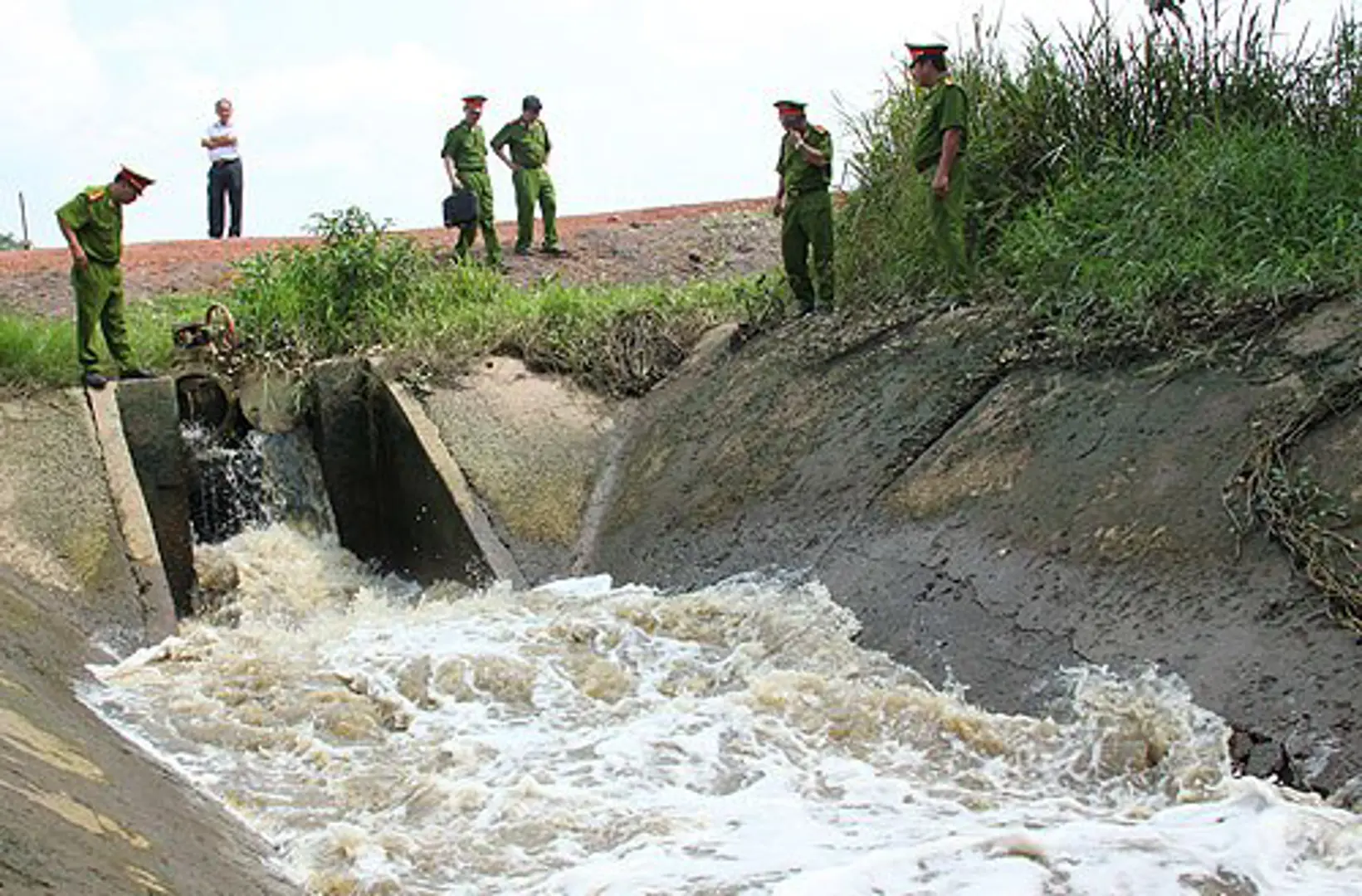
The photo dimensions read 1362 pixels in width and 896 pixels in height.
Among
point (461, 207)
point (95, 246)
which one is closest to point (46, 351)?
point (95, 246)

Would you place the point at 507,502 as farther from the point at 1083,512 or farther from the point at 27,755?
the point at 27,755

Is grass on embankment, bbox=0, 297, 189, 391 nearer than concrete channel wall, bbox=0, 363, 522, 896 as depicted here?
No

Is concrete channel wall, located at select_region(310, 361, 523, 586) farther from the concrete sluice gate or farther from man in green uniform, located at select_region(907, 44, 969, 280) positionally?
man in green uniform, located at select_region(907, 44, 969, 280)

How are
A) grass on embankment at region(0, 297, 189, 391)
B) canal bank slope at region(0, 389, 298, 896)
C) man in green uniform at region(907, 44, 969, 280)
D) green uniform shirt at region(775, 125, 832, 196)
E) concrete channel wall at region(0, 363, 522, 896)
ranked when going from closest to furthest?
canal bank slope at region(0, 389, 298, 896) < concrete channel wall at region(0, 363, 522, 896) < man in green uniform at region(907, 44, 969, 280) < grass on embankment at region(0, 297, 189, 391) < green uniform shirt at region(775, 125, 832, 196)

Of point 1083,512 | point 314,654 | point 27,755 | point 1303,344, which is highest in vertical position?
point 1303,344

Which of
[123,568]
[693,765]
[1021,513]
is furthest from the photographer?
[123,568]

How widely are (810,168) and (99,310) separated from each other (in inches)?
179

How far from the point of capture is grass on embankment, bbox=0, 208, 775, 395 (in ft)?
35.1

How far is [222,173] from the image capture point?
52.1 feet

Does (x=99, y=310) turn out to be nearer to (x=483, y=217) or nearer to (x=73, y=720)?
(x=73, y=720)

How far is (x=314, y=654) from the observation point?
7.50 m

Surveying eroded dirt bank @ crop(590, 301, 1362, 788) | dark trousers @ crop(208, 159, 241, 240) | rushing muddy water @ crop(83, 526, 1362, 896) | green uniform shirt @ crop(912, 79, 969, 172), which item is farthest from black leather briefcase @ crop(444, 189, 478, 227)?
rushing muddy water @ crop(83, 526, 1362, 896)

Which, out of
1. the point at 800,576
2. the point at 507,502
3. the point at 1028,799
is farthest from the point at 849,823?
the point at 507,502

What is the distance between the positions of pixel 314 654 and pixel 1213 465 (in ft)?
14.0
